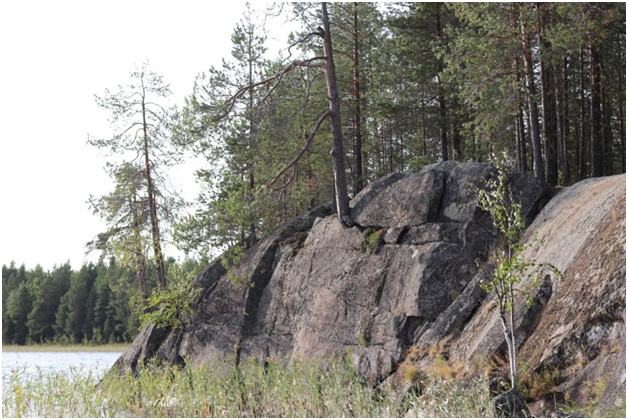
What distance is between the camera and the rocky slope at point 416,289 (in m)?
9.42

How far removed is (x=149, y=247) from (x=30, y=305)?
46.3m

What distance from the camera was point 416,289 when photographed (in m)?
13.2

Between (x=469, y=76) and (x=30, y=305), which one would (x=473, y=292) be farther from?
(x=30, y=305)

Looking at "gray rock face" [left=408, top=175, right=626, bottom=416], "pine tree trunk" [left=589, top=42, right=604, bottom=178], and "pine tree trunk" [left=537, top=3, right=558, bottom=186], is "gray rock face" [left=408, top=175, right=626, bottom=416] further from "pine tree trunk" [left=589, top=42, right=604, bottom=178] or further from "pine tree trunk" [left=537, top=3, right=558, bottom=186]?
"pine tree trunk" [left=589, top=42, right=604, bottom=178]

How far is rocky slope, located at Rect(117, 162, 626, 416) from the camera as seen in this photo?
942 centimetres

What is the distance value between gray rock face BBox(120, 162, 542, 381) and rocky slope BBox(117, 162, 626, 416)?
1.2 inches

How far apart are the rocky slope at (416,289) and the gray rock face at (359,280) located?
3cm

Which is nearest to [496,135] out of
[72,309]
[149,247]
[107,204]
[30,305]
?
[149,247]

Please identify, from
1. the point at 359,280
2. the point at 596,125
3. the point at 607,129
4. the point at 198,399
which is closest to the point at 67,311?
the point at 607,129

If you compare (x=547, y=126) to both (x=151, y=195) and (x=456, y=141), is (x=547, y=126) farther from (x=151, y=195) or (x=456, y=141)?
(x=151, y=195)

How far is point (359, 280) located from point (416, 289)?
1.81m

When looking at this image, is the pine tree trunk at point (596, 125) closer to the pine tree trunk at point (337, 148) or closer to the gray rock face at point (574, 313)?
the gray rock face at point (574, 313)

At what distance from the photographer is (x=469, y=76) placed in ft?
60.4

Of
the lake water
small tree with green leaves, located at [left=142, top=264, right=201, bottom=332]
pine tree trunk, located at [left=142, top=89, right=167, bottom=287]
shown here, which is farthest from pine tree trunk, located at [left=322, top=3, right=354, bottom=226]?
pine tree trunk, located at [left=142, top=89, right=167, bottom=287]
